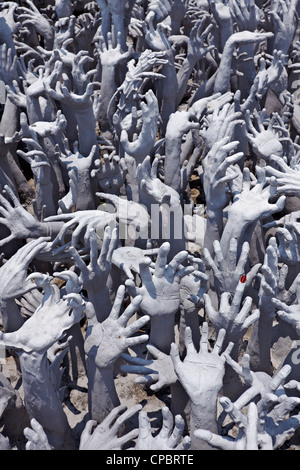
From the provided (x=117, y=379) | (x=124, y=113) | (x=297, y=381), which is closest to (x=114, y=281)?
(x=117, y=379)

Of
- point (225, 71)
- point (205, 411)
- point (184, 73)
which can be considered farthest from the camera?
point (184, 73)

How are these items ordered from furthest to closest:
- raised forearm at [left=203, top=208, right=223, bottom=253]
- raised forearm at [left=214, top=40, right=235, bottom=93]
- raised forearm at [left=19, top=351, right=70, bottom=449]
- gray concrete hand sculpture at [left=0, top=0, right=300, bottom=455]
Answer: raised forearm at [left=214, top=40, right=235, bottom=93] → raised forearm at [left=203, top=208, right=223, bottom=253] → gray concrete hand sculpture at [left=0, top=0, right=300, bottom=455] → raised forearm at [left=19, top=351, right=70, bottom=449]

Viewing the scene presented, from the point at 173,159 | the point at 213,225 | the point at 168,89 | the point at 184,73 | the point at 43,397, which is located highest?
the point at 184,73

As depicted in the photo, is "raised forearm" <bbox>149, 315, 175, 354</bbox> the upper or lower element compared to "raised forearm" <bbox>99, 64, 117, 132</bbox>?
lower

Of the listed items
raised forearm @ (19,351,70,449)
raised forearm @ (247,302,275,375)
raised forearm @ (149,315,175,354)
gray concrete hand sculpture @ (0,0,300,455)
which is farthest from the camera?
raised forearm @ (247,302,275,375)

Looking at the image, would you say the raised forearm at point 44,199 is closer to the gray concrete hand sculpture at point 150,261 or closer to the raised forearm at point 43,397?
the gray concrete hand sculpture at point 150,261

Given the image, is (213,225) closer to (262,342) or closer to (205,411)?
(262,342)

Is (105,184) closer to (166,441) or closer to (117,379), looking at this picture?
(117,379)

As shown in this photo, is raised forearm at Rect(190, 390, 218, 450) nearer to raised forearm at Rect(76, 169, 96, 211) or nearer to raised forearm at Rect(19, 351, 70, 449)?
raised forearm at Rect(19, 351, 70, 449)

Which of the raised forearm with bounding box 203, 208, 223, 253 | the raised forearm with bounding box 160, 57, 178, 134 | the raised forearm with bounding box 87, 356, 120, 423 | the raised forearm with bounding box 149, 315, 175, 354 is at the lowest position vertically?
the raised forearm with bounding box 87, 356, 120, 423

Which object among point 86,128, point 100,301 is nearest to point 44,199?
point 86,128

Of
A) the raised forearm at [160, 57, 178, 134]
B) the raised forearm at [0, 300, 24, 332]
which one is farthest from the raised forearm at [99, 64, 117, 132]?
the raised forearm at [0, 300, 24, 332]

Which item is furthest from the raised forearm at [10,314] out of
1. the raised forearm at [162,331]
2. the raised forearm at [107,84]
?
the raised forearm at [107,84]

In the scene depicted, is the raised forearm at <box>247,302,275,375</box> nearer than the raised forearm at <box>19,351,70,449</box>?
No
